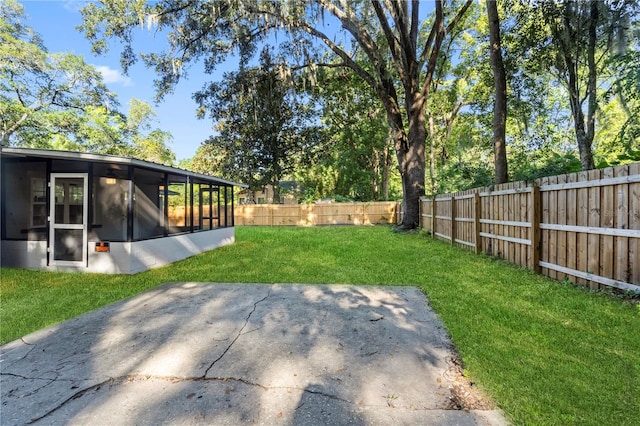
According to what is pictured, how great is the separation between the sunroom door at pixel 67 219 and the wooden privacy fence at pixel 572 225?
7.96 m

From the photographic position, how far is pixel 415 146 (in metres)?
11.9

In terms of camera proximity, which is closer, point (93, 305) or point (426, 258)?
point (93, 305)

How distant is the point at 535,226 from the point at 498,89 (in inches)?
176

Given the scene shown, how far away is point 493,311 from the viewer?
3.45 metres

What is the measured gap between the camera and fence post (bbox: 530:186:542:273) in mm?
4879

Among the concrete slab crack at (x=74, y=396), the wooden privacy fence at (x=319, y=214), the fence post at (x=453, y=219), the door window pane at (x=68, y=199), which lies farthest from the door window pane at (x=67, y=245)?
the wooden privacy fence at (x=319, y=214)

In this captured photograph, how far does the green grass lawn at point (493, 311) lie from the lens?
195 cm

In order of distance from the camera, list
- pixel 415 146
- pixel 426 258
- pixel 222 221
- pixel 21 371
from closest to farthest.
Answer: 1. pixel 21 371
2. pixel 426 258
3. pixel 222 221
4. pixel 415 146

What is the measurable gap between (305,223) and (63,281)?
13.7m

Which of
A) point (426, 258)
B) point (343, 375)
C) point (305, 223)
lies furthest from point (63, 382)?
point (305, 223)

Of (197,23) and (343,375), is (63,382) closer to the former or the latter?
(343,375)

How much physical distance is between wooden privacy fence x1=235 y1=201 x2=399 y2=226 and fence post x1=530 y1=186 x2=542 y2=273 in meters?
12.9

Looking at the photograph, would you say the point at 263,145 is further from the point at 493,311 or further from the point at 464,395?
the point at 464,395

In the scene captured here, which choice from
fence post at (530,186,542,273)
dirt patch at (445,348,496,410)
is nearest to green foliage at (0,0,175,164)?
dirt patch at (445,348,496,410)
